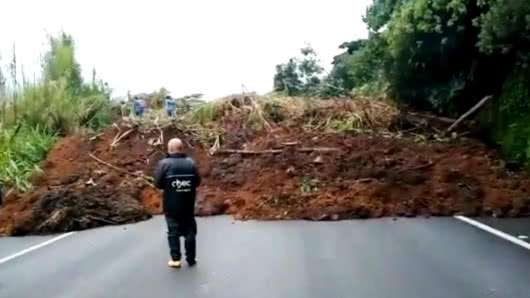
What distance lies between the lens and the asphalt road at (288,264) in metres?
8.15

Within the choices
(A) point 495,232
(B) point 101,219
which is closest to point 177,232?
(A) point 495,232

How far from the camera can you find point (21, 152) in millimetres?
18938

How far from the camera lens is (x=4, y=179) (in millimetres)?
17344

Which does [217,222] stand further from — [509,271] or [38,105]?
[38,105]

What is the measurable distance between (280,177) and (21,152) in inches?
254

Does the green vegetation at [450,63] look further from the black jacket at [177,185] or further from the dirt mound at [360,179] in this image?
the black jacket at [177,185]

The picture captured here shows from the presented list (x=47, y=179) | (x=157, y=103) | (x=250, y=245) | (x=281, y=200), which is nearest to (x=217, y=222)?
(x=281, y=200)

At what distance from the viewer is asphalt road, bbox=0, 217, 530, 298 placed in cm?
815

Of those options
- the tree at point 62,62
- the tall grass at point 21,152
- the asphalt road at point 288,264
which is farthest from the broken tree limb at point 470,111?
the tree at point 62,62

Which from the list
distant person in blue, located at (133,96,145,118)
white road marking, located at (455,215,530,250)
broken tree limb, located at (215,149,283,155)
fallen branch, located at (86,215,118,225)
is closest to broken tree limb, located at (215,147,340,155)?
broken tree limb, located at (215,149,283,155)

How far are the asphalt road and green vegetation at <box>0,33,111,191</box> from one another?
18.0 ft

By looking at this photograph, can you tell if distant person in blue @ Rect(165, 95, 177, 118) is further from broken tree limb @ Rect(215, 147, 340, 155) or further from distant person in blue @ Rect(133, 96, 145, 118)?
broken tree limb @ Rect(215, 147, 340, 155)

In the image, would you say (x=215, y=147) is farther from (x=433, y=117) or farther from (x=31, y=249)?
(x=31, y=249)

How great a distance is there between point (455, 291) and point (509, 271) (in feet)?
3.91
